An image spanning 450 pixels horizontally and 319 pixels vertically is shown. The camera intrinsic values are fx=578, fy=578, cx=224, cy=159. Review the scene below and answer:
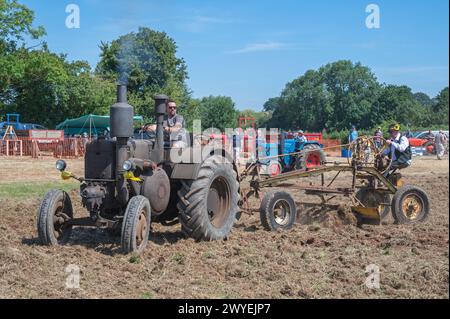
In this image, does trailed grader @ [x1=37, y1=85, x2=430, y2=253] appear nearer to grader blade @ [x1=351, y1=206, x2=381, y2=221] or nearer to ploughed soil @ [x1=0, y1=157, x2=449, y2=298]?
ploughed soil @ [x1=0, y1=157, x2=449, y2=298]

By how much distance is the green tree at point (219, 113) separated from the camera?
58.3m

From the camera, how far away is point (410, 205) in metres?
9.55

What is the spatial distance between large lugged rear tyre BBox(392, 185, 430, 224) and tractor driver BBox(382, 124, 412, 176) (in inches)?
17.1

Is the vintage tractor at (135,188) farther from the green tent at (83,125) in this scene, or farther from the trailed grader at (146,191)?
the green tent at (83,125)

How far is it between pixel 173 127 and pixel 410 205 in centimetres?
439

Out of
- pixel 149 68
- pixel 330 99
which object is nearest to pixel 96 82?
pixel 149 68

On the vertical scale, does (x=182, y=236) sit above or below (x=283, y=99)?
below

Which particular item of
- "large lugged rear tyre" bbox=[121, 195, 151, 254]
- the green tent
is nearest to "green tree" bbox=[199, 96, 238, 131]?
the green tent

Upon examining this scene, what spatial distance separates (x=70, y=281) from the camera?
5398mm

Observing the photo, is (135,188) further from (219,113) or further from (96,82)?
(219,113)

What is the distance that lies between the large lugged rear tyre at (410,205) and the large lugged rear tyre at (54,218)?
5.15m
